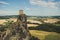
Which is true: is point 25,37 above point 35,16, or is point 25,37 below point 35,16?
below

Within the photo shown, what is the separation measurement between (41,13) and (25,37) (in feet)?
1.79

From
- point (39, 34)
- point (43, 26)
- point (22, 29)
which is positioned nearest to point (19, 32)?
point (22, 29)

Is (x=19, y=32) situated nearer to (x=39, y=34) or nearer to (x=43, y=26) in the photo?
(x=39, y=34)

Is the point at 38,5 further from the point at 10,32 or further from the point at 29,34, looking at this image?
the point at 10,32

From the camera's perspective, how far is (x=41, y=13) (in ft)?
8.19

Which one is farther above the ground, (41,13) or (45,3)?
(45,3)

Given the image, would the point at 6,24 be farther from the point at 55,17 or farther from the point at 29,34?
the point at 55,17

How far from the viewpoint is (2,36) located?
2.36 meters

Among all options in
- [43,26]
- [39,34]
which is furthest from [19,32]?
[43,26]

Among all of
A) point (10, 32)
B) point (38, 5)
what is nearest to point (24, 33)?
point (10, 32)

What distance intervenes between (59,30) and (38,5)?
610 millimetres

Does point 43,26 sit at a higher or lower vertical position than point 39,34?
higher

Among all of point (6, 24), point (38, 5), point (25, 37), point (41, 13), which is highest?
point (38, 5)

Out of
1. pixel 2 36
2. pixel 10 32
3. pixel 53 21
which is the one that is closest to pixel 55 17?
pixel 53 21
